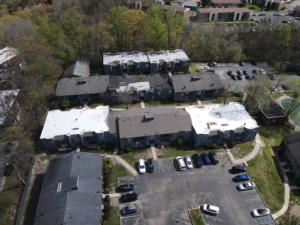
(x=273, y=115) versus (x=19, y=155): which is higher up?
(x=19, y=155)

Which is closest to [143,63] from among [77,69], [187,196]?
[77,69]

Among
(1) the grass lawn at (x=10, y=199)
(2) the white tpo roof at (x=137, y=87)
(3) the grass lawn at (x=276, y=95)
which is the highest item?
(2) the white tpo roof at (x=137, y=87)

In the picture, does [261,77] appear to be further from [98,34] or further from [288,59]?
[98,34]

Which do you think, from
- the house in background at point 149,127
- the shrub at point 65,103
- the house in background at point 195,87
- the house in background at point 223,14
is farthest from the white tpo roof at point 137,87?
the house in background at point 223,14

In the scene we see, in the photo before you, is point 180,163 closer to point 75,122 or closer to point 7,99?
point 75,122

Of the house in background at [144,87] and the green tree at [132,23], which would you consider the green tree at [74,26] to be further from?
the house in background at [144,87]

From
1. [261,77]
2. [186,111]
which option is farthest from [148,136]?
[261,77]
